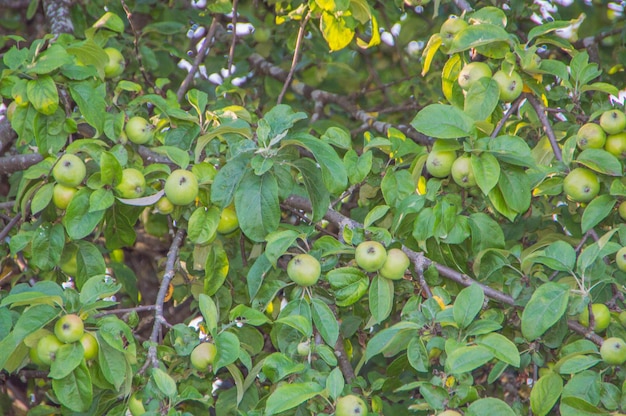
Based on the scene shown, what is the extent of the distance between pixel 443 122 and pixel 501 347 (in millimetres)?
508

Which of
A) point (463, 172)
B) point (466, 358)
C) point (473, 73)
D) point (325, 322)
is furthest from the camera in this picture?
point (473, 73)

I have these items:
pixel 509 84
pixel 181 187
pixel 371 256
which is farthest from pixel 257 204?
Answer: pixel 509 84

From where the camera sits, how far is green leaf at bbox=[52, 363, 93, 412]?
1.59 meters

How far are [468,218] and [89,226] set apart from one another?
86 cm

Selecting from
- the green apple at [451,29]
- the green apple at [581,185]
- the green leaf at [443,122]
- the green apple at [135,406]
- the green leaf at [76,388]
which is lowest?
the green apple at [135,406]

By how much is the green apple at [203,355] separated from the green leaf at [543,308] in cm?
63

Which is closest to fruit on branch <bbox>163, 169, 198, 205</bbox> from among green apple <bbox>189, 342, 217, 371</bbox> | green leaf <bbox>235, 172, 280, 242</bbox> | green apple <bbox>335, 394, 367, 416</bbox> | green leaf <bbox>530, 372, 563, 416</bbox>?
green leaf <bbox>235, 172, 280, 242</bbox>

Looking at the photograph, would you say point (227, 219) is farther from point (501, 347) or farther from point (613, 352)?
point (613, 352)

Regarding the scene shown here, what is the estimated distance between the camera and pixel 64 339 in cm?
157

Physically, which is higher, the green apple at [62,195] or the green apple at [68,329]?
the green apple at [62,195]

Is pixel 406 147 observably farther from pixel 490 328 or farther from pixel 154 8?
pixel 154 8

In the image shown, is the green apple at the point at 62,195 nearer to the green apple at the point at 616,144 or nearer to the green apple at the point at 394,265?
the green apple at the point at 394,265

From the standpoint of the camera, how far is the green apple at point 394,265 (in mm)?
1699

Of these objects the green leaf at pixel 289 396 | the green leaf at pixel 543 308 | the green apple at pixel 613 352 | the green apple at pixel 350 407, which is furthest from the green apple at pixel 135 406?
the green apple at pixel 613 352
